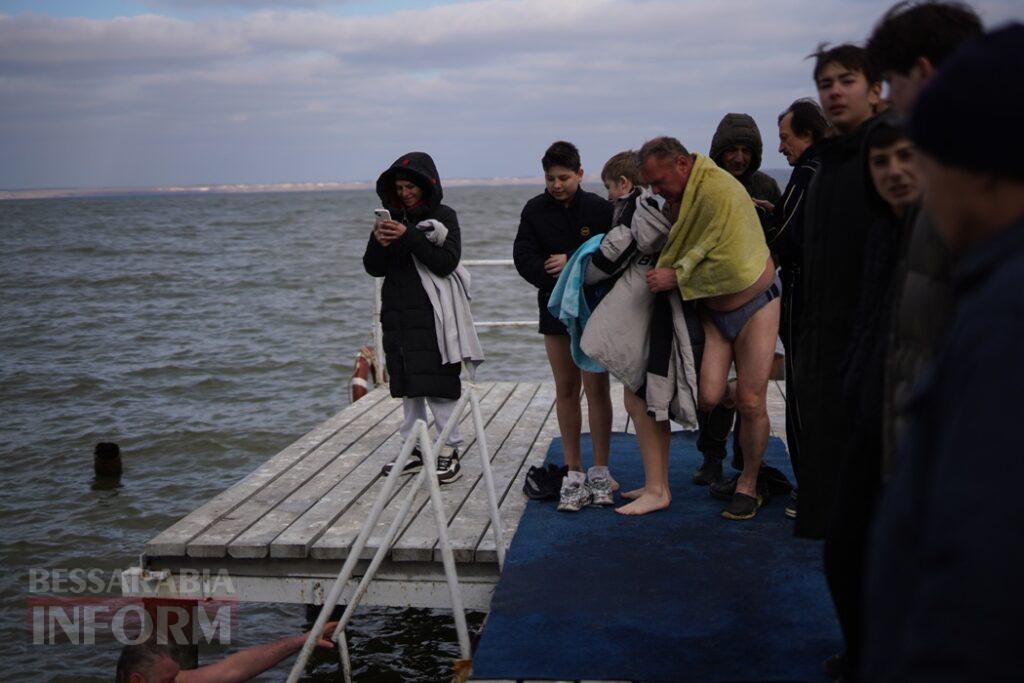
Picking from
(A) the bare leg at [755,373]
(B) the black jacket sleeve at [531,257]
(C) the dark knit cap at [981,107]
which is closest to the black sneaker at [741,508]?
(A) the bare leg at [755,373]

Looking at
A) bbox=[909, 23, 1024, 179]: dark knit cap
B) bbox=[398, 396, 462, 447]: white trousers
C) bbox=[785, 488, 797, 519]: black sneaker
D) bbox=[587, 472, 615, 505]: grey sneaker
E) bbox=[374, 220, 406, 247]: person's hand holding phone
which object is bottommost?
bbox=[785, 488, 797, 519]: black sneaker

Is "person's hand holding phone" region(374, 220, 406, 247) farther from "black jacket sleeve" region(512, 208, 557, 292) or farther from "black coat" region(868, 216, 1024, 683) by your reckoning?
"black coat" region(868, 216, 1024, 683)

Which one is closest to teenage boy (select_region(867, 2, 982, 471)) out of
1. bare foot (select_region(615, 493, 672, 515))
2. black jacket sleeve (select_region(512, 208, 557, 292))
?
bare foot (select_region(615, 493, 672, 515))

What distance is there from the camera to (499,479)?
18.9ft

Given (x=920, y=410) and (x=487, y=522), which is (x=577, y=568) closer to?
(x=487, y=522)

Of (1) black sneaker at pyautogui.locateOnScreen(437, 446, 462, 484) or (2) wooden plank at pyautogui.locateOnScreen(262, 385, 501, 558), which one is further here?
(1) black sneaker at pyautogui.locateOnScreen(437, 446, 462, 484)

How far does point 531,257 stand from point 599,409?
810 millimetres

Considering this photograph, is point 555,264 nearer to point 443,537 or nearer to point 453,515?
point 453,515

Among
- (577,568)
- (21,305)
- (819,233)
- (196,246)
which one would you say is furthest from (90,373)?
(196,246)

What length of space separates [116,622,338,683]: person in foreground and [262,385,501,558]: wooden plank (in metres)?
0.44

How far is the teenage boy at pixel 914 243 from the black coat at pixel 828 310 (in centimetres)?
50

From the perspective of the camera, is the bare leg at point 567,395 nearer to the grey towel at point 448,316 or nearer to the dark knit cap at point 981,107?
the grey towel at point 448,316

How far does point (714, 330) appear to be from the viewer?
14.9 ft

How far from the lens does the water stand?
7113 millimetres
